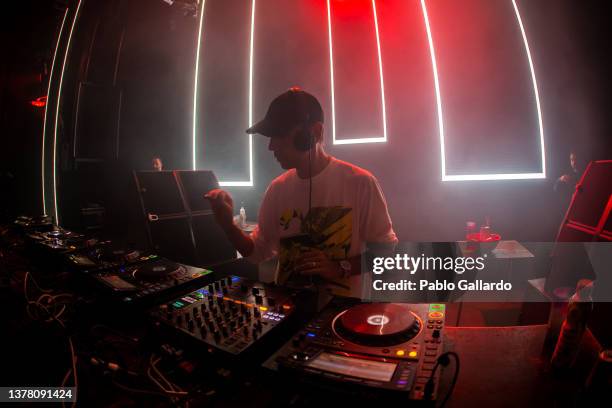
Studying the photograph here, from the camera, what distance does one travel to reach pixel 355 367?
26.3 inches

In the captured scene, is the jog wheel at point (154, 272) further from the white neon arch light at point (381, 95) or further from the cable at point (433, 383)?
the white neon arch light at point (381, 95)

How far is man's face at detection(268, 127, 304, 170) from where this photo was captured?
63.0 inches

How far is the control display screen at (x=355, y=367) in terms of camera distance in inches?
24.9

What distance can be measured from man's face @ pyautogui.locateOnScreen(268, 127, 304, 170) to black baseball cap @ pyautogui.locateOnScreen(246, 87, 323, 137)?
0.02 m

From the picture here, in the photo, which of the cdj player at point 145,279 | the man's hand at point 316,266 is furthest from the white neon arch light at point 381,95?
the cdj player at point 145,279

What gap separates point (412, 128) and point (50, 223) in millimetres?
3672

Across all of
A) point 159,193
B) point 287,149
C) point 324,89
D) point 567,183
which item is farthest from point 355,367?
point 324,89

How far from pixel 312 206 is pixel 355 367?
1125 millimetres

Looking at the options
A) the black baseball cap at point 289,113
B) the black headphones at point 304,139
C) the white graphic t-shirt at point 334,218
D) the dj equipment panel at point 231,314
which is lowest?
the dj equipment panel at point 231,314

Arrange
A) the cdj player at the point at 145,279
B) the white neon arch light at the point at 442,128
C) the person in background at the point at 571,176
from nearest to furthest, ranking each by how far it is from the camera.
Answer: the cdj player at the point at 145,279 < the person in background at the point at 571,176 < the white neon arch light at the point at 442,128

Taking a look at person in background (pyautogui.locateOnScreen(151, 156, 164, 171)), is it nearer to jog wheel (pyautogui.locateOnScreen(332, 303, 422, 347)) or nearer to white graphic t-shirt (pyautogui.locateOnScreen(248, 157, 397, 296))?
white graphic t-shirt (pyautogui.locateOnScreen(248, 157, 397, 296))

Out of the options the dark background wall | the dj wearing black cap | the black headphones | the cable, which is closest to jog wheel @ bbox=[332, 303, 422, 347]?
the cable

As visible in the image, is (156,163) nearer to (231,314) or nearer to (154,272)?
(154,272)

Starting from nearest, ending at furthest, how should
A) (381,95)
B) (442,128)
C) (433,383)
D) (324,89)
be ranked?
1. (433,383)
2. (442,128)
3. (381,95)
4. (324,89)
